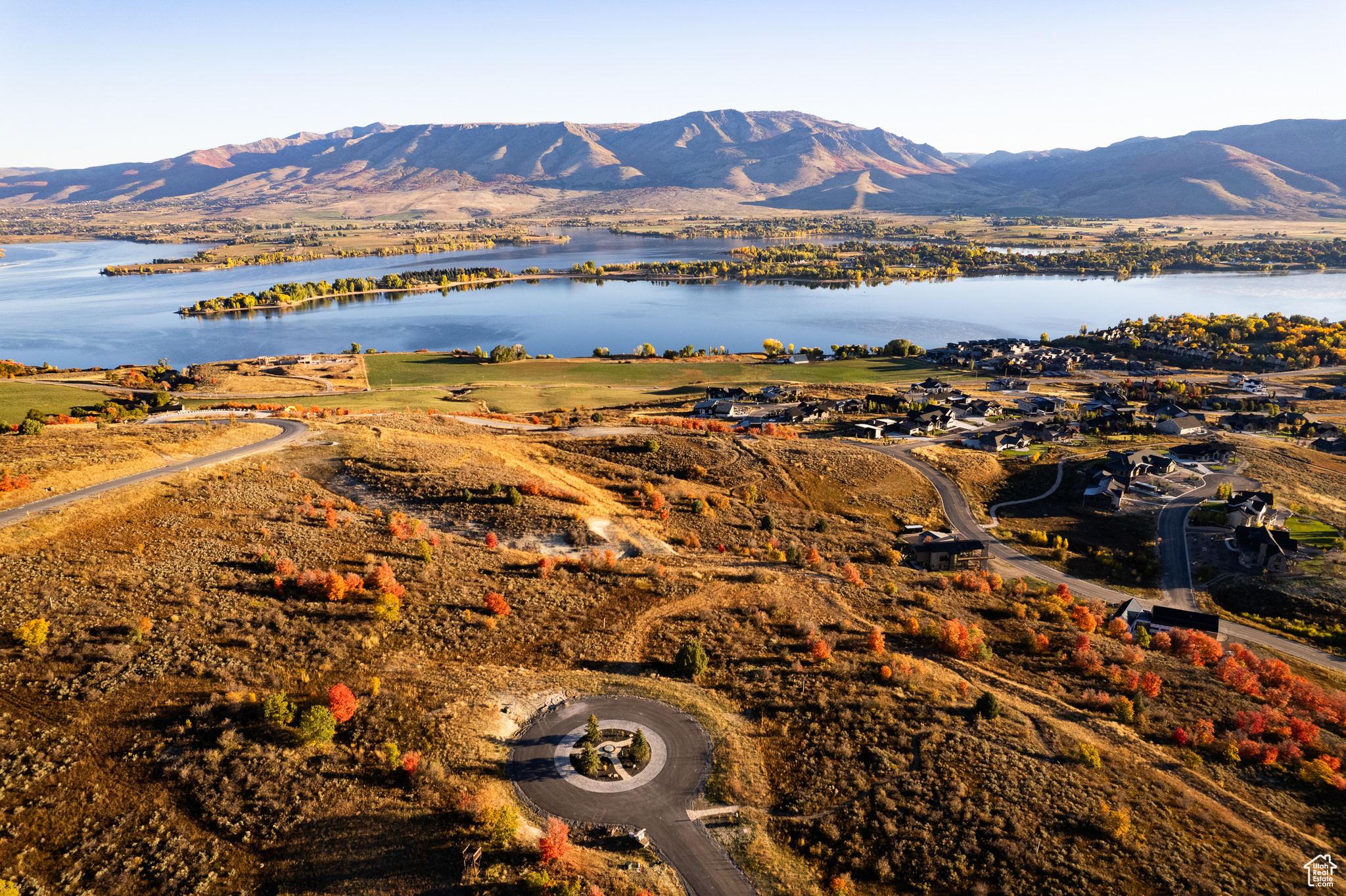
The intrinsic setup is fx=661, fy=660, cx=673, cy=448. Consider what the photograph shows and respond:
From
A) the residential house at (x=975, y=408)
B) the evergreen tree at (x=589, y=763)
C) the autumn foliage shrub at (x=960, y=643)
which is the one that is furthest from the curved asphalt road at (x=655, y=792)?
the residential house at (x=975, y=408)

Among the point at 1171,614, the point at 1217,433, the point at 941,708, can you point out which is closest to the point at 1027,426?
the point at 1217,433

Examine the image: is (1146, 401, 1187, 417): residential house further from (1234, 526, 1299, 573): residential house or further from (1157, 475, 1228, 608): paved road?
(1234, 526, 1299, 573): residential house

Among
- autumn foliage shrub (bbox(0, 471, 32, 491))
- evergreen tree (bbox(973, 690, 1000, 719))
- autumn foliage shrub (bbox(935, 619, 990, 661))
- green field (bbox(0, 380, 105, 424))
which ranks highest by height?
autumn foliage shrub (bbox(0, 471, 32, 491))

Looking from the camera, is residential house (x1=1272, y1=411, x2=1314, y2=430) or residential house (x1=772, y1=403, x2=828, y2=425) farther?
residential house (x1=1272, y1=411, x2=1314, y2=430)

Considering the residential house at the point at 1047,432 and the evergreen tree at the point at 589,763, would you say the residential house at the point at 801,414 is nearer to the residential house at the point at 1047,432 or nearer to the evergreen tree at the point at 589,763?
the residential house at the point at 1047,432

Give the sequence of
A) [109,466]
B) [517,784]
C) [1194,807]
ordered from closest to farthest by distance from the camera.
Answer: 1. [517,784]
2. [1194,807]
3. [109,466]

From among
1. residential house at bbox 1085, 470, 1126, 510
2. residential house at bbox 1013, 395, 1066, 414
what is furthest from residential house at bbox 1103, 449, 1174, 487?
residential house at bbox 1013, 395, 1066, 414

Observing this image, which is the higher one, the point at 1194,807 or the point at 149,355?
the point at 149,355

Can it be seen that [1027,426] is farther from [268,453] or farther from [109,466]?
[109,466]
